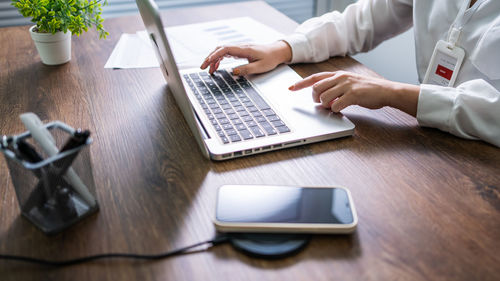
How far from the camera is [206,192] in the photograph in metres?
0.62

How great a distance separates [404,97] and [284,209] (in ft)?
1.35

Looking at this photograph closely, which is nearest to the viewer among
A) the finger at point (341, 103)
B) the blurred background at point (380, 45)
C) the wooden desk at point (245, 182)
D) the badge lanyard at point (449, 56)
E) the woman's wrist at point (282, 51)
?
the wooden desk at point (245, 182)

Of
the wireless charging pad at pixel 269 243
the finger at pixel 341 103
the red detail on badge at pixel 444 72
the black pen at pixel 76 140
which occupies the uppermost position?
the black pen at pixel 76 140

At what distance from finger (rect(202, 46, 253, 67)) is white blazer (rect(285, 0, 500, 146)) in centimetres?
13

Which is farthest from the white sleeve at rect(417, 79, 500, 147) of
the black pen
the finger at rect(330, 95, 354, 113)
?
the black pen

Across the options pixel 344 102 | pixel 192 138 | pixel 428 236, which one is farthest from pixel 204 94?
pixel 428 236

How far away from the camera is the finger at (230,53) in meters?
0.97

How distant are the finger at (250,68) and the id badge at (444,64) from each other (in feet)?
1.41

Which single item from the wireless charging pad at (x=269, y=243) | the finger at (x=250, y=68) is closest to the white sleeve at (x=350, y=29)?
the finger at (x=250, y=68)

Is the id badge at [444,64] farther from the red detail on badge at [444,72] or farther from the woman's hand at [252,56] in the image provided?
the woman's hand at [252,56]

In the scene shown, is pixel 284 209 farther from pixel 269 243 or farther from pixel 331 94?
pixel 331 94

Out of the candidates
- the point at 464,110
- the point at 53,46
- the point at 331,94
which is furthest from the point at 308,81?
the point at 53,46

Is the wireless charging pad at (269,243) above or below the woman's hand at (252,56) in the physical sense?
below

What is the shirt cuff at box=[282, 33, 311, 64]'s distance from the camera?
1.05 meters
